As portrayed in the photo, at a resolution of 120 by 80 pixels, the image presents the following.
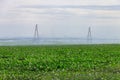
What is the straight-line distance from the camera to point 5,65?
83.0 feet

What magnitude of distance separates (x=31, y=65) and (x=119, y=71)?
6366 millimetres

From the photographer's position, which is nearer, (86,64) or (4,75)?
(4,75)

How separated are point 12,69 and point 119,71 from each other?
6940 millimetres

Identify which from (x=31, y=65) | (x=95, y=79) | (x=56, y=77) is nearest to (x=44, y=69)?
(x=31, y=65)

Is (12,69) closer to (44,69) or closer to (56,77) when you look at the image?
(44,69)

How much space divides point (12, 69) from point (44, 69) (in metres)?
2.13

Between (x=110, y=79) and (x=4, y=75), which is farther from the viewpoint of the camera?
(x=4, y=75)

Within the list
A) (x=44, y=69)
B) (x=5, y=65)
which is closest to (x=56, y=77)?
(x=44, y=69)

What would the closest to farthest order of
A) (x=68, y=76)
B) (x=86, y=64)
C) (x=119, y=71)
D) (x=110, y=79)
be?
(x=110, y=79)
(x=68, y=76)
(x=119, y=71)
(x=86, y=64)

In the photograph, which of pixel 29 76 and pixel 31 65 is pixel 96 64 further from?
pixel 29 76

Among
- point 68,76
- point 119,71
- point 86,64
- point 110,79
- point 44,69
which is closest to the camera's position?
point 110,79

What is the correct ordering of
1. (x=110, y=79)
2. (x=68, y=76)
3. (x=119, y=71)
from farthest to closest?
(x=119, y=71), (x=68, y=76), (x=110, y=79)

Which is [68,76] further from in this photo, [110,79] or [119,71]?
[119,71]

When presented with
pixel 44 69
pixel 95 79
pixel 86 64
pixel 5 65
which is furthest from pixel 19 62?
pixel 95 79
